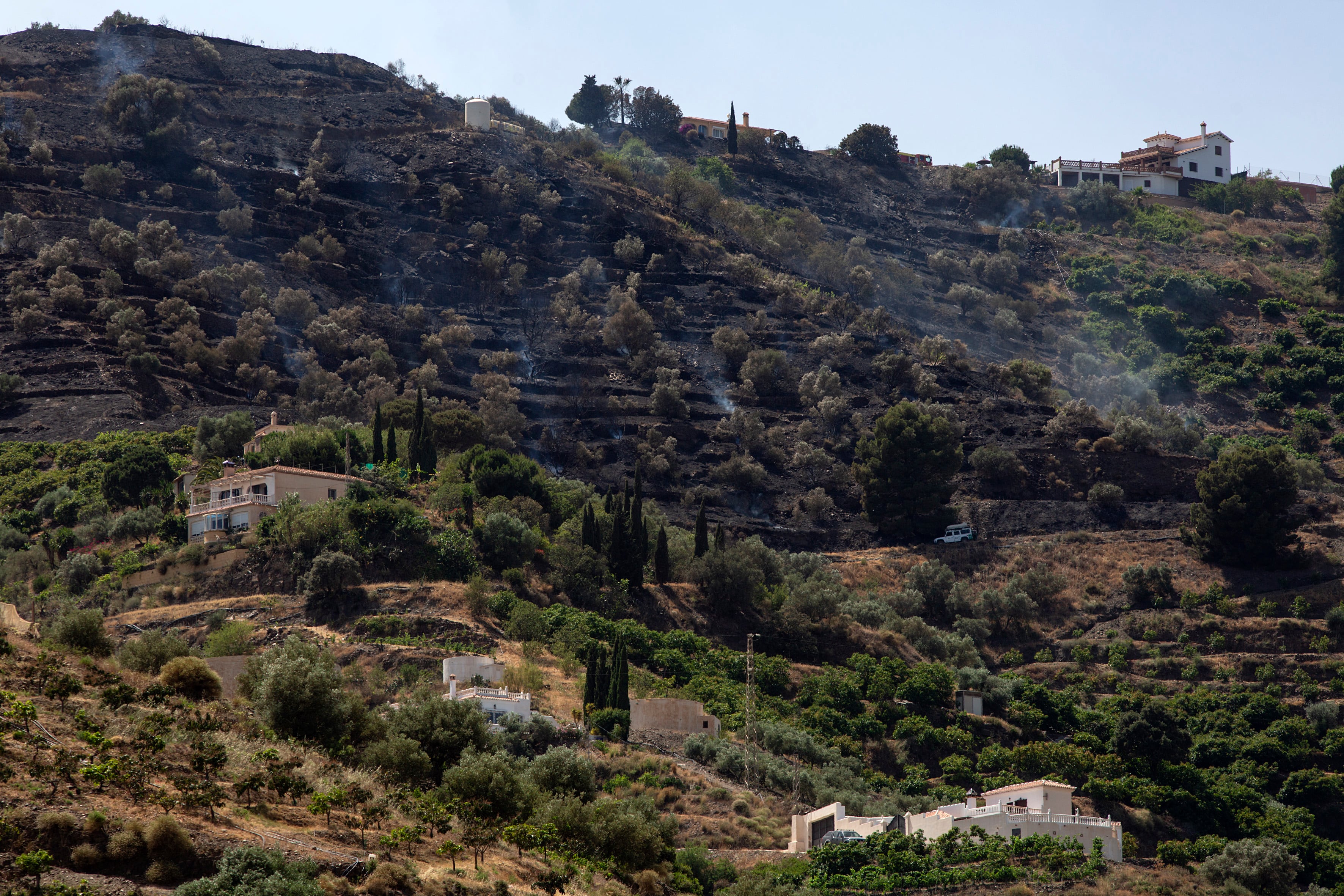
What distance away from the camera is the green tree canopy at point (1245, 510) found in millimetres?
73250

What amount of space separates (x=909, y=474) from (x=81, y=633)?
167 feet

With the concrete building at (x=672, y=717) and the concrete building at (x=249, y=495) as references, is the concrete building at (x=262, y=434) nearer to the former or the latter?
the concrete building at (x=249, y=495)

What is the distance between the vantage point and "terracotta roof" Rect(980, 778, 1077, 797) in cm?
5053

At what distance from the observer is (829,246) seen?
120562mm

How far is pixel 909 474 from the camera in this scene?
81.2 meters

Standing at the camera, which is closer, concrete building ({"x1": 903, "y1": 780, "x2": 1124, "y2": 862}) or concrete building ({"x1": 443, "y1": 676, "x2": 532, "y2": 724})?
concrete building ({"x1": 903, "y1": 780, "x2": 1124, "y2": 862})

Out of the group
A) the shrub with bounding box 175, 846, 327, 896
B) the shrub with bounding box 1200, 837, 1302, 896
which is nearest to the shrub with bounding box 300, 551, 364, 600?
the shrub with bounding box 175, 846, 327, 896

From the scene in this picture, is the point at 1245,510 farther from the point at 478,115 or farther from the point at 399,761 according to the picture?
the point at 478,115

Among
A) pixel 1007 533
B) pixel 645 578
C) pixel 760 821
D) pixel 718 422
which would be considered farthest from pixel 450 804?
pixel 718 422

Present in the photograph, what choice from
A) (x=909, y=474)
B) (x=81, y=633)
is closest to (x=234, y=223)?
(x=909, y=474)

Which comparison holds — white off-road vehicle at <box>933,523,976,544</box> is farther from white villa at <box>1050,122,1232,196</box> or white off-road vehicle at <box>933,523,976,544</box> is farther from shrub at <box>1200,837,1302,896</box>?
white villa at <box>1050,122,1232,196</box>

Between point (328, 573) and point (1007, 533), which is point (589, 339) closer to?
point (1007, 533)

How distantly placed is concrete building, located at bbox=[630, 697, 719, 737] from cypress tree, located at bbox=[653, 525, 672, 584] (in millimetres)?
13647

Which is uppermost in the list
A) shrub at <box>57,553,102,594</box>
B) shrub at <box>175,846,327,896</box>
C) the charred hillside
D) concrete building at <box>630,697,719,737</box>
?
the charred hillside
